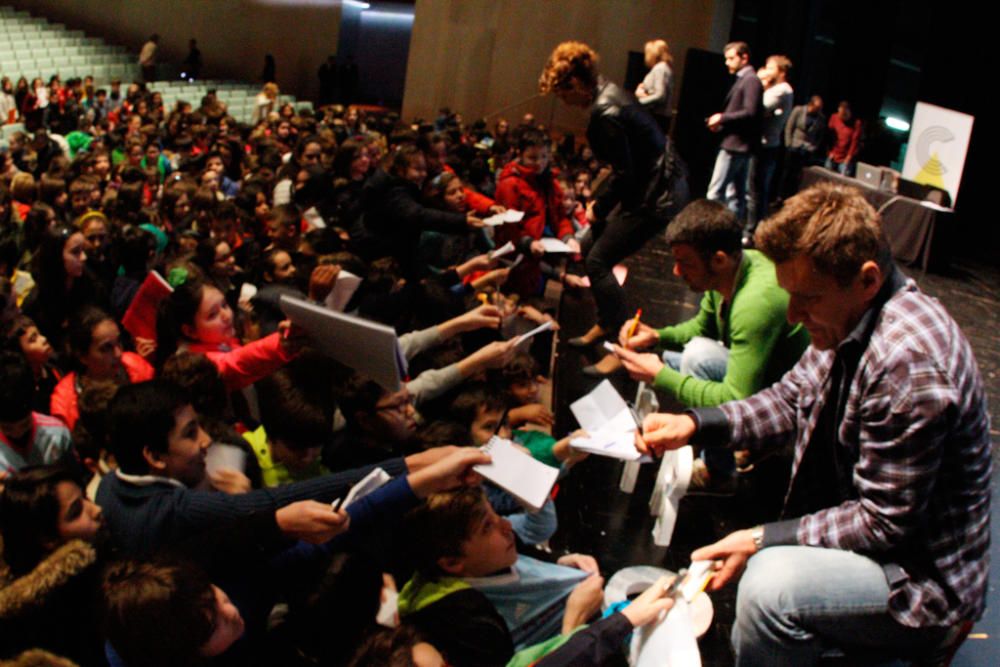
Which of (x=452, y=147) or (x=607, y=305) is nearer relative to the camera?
(x=607, y=305)

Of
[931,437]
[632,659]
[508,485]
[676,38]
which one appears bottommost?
[632,659]

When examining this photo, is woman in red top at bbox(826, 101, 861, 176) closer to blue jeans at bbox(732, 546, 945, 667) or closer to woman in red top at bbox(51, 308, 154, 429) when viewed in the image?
woman in red top at bbox(51, 308, 154, 429)

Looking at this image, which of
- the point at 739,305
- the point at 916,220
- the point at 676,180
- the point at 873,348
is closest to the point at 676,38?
the point at 916,220

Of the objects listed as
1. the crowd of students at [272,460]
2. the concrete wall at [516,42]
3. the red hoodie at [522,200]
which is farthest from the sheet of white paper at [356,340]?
the concrete wall at [516,42]

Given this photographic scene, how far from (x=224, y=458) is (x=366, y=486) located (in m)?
0.74

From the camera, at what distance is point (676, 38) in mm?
15266

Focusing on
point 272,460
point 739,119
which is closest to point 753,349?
point 272,460

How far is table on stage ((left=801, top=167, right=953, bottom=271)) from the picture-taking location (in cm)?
789

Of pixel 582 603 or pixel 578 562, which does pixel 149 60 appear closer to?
pixel 578 562

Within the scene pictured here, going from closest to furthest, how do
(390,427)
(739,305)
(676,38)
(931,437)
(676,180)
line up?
(931,437) < (390,427) < (739,305) < (676,180) < (676,38)

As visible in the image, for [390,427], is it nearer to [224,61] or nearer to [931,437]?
[931,437]

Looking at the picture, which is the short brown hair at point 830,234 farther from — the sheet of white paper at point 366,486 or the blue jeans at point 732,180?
the blue jeans at point 732,180

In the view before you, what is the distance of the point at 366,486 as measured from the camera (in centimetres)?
200

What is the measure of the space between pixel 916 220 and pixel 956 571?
689 centimetres
